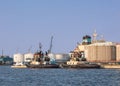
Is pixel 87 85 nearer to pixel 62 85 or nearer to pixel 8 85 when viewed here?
pixel 62 85

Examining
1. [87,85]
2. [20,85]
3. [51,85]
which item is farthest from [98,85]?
[20,85]

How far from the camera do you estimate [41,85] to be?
307 ft

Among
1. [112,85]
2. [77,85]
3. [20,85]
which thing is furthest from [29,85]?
[112,85]

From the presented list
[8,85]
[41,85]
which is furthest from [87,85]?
[8,85]

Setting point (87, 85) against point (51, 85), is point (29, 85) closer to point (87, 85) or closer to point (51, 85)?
point (51, 85)

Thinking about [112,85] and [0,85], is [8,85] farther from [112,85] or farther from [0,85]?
[112,85]

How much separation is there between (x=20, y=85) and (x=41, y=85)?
13.0ft

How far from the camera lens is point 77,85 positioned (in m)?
94.7

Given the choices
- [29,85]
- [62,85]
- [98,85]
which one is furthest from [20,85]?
[98,85]

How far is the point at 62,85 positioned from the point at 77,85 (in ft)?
9.48

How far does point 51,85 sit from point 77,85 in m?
4.99

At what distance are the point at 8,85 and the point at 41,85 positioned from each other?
6192 millimetres

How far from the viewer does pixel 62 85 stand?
309 ft

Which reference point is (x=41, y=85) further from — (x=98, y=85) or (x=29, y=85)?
(x=98, y=85)
